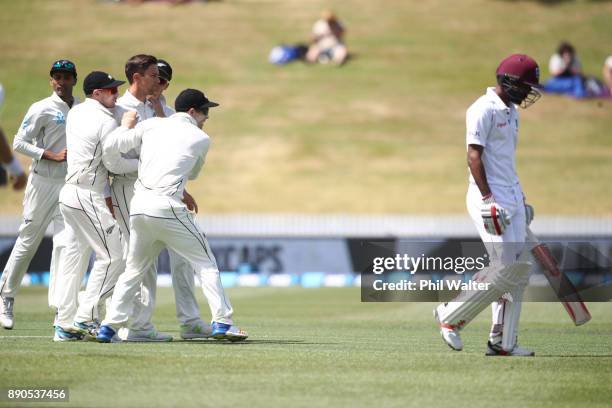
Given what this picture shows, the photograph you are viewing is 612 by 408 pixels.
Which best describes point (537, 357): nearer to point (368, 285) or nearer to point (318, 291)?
point (368, 285)

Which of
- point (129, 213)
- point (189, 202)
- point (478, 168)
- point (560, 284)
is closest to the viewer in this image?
point (478, 168)

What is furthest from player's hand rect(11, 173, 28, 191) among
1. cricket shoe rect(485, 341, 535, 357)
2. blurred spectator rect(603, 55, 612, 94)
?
blurred spectator rect(603, 55, 612, 94)

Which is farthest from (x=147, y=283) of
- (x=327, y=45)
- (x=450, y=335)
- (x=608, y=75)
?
(x=327, y=45)

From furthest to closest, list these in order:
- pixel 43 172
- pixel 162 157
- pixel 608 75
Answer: pixel 608 75, pixel 43 172, pixel 162 157

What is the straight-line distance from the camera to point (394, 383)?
25.9ft

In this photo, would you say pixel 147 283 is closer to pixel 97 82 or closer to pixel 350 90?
pixel 97 82

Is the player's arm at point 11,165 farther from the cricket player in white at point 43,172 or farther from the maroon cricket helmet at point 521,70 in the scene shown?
the maroon cricket helmet at point 521,70

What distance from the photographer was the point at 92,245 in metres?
10.4

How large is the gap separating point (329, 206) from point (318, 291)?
1632 cm

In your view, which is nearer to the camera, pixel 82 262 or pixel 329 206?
pixel 82 262

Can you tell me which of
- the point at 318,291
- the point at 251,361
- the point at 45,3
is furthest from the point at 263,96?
the point at 251,361

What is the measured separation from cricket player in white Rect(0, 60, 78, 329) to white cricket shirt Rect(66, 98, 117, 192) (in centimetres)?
106

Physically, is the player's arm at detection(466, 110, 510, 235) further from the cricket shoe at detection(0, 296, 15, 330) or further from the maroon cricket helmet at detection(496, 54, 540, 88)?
the cricket shoe at detection(0, 296, 15, 330)

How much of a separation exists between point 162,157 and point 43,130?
2.33 meters
